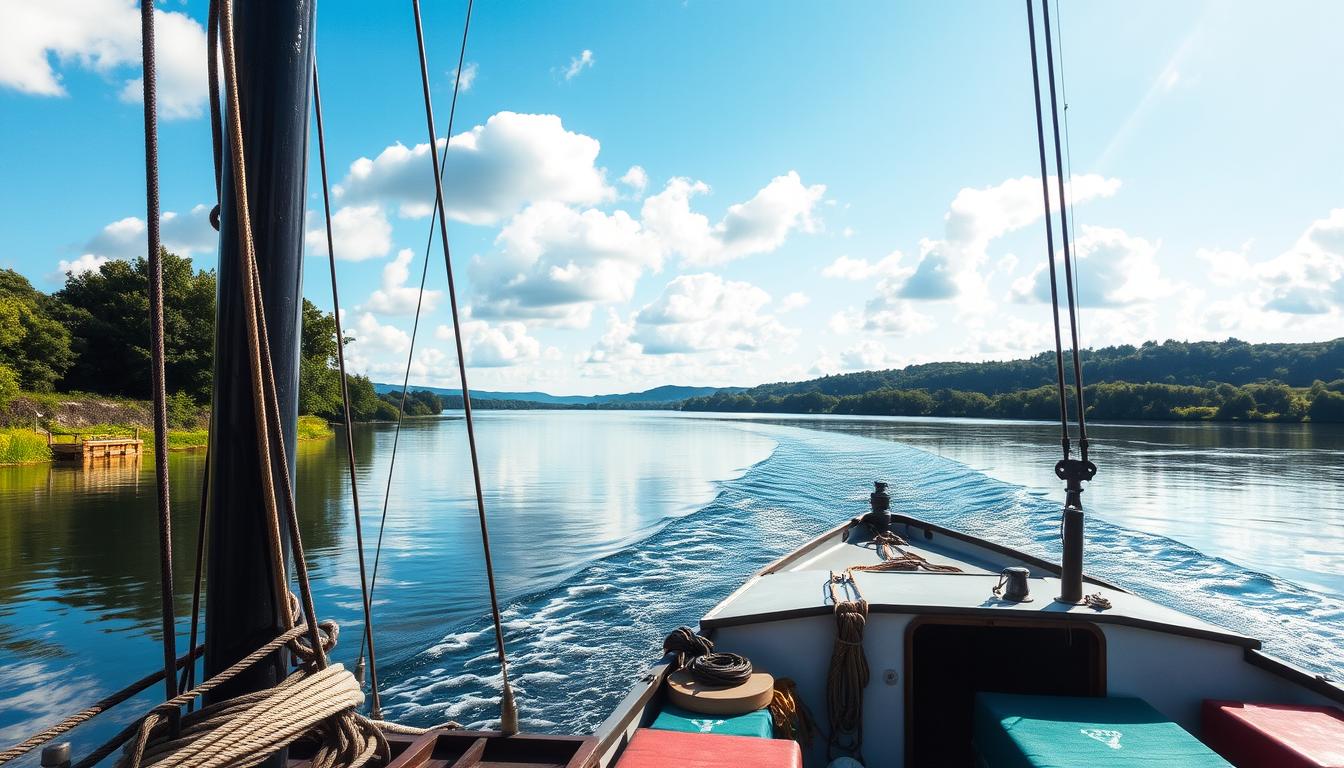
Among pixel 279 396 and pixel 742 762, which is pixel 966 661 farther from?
pixel 279 396

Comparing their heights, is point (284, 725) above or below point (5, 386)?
below

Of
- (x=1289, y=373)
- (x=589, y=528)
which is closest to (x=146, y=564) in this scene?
(x=589, y=528)

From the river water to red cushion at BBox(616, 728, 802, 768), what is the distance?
3295 mm

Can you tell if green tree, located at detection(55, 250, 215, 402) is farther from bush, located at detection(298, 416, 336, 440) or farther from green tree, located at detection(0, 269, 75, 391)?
bush, located at detection(298, 416, 336, 440)

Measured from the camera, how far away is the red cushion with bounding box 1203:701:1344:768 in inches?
111

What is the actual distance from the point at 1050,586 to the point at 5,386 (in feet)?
120

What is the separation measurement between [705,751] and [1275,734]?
2.48m

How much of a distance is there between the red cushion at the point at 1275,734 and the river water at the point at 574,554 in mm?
4269

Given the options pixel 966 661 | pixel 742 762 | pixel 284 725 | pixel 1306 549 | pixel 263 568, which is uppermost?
pixel 263 568

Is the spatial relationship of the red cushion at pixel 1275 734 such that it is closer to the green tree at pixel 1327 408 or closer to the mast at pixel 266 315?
the mast at pixel 266 315

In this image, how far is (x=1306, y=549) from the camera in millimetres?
12625

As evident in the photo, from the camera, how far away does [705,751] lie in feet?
8.80

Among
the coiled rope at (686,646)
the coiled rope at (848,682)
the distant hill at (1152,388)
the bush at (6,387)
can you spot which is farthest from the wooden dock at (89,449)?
the distant hill at (1152,388)

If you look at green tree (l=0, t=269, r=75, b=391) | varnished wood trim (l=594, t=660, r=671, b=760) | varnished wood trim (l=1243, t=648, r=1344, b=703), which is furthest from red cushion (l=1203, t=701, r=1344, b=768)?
green tree (l=0, t=269, r=75, b=391)
